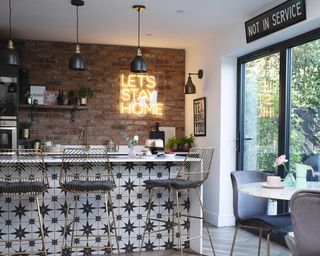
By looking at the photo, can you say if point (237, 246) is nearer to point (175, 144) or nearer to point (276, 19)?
point (175, 144)

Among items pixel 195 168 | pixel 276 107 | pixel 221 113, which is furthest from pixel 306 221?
pixel 221 113

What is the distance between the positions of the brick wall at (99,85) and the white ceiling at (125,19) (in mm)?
251

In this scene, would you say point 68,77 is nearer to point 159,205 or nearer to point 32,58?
point 32,58

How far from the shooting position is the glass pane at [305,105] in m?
4.02

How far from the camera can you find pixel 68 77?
624cm

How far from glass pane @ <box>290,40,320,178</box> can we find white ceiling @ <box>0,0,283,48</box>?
63 centimetres

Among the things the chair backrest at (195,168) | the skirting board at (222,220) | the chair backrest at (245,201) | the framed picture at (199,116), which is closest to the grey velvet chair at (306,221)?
the chair backrest at (245,201)

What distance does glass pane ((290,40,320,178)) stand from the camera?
4.02m

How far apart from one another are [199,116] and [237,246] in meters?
2.24

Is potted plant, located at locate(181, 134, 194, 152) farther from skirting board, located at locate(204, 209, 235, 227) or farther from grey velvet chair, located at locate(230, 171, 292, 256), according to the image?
grey velvet chair, located at locate(230, 171, 292, 256)

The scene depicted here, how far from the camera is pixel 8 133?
5.59 metres

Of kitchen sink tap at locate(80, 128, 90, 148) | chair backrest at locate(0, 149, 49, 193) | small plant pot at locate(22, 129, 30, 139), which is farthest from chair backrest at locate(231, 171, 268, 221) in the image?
small plant pot at locate(22, 129, 30, 139)

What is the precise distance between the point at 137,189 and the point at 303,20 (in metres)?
2.22

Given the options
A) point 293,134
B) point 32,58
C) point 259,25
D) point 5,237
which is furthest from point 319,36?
point 32,58
